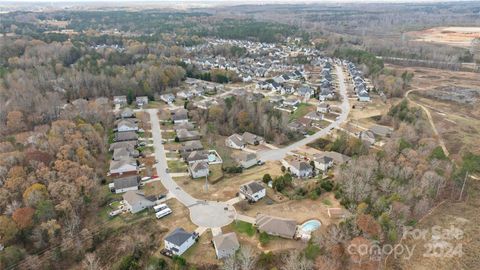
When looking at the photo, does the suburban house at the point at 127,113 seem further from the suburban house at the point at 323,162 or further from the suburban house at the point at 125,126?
the suburban house at the point at 323,162

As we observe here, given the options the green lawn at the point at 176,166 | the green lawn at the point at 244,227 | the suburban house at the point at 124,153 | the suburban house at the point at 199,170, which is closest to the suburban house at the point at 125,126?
the suburban house at the point at 124,153

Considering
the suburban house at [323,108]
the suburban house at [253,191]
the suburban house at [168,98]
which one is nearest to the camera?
the suburban house at [253,191]

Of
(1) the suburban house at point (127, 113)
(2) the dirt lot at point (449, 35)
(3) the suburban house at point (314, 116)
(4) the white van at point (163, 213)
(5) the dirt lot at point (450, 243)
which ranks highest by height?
(2) the dirt lot at point (449, 35)

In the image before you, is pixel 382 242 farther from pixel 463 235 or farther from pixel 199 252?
pixel 199 252

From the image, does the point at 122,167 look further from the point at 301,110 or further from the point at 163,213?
the point at 301,110

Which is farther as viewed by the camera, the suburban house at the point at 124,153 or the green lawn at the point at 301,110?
the green lawn at the point at 301,110

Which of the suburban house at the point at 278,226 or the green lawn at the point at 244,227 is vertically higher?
the suburban house at the point at 278,226
